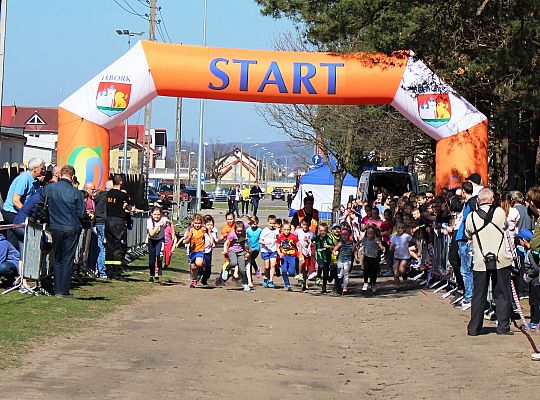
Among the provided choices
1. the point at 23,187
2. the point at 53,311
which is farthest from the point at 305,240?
the point at 53,311

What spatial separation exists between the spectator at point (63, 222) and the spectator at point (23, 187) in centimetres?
61

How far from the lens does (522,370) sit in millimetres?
10266

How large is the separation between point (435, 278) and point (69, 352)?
1158cm

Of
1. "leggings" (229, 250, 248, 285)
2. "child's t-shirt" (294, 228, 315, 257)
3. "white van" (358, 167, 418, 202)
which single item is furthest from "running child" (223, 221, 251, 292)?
"white van" (358, 167, 418, 202)

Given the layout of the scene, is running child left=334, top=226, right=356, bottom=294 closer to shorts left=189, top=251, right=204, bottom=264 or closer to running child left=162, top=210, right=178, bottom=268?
shorts left=189, top=251, right=204, bottom=264

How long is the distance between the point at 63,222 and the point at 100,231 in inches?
170

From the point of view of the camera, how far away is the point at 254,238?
20.3m

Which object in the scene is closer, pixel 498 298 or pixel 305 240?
pixel 498 298

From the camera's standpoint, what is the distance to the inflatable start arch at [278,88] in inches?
818

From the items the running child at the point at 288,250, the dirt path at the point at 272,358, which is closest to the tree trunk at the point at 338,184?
the running child at the point at 288,250

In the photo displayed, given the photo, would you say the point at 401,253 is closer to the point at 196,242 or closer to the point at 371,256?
the point at 371,256

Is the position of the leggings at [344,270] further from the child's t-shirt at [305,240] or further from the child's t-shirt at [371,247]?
the child's t-shirt at [305,240]

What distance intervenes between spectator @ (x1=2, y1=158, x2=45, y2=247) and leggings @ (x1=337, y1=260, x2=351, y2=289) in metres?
6.34

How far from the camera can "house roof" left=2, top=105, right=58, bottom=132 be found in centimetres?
11352
